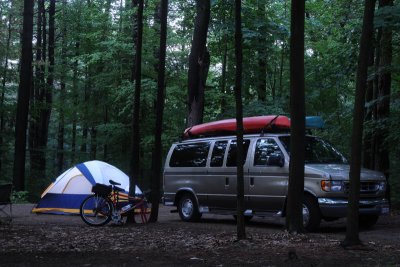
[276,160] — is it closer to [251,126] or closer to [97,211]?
[251,126]

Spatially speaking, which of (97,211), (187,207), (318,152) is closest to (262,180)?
(318,152)

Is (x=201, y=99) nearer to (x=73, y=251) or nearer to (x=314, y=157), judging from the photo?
(x=314, y=157)

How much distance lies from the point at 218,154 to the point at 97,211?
10.5ft

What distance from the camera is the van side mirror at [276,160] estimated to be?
10934mm

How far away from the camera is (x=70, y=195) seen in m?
14.2

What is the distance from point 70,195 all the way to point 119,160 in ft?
38.5

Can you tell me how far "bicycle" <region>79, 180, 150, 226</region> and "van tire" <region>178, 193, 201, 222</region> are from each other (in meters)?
1.84

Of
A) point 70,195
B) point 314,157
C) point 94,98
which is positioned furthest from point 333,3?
point 94,98

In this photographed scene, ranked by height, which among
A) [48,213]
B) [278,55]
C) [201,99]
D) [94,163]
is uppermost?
[278,55]

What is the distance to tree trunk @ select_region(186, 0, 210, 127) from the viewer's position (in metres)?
16.6

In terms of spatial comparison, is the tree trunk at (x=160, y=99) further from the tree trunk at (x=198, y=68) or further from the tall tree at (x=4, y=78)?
the tall tree at (x=4, y=78)

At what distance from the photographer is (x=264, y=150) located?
11.4 metres

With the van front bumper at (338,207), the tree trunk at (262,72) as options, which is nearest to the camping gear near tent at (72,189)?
the van front bumper at (338,207)

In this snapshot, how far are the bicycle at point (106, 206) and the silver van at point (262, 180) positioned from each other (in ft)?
6.28
